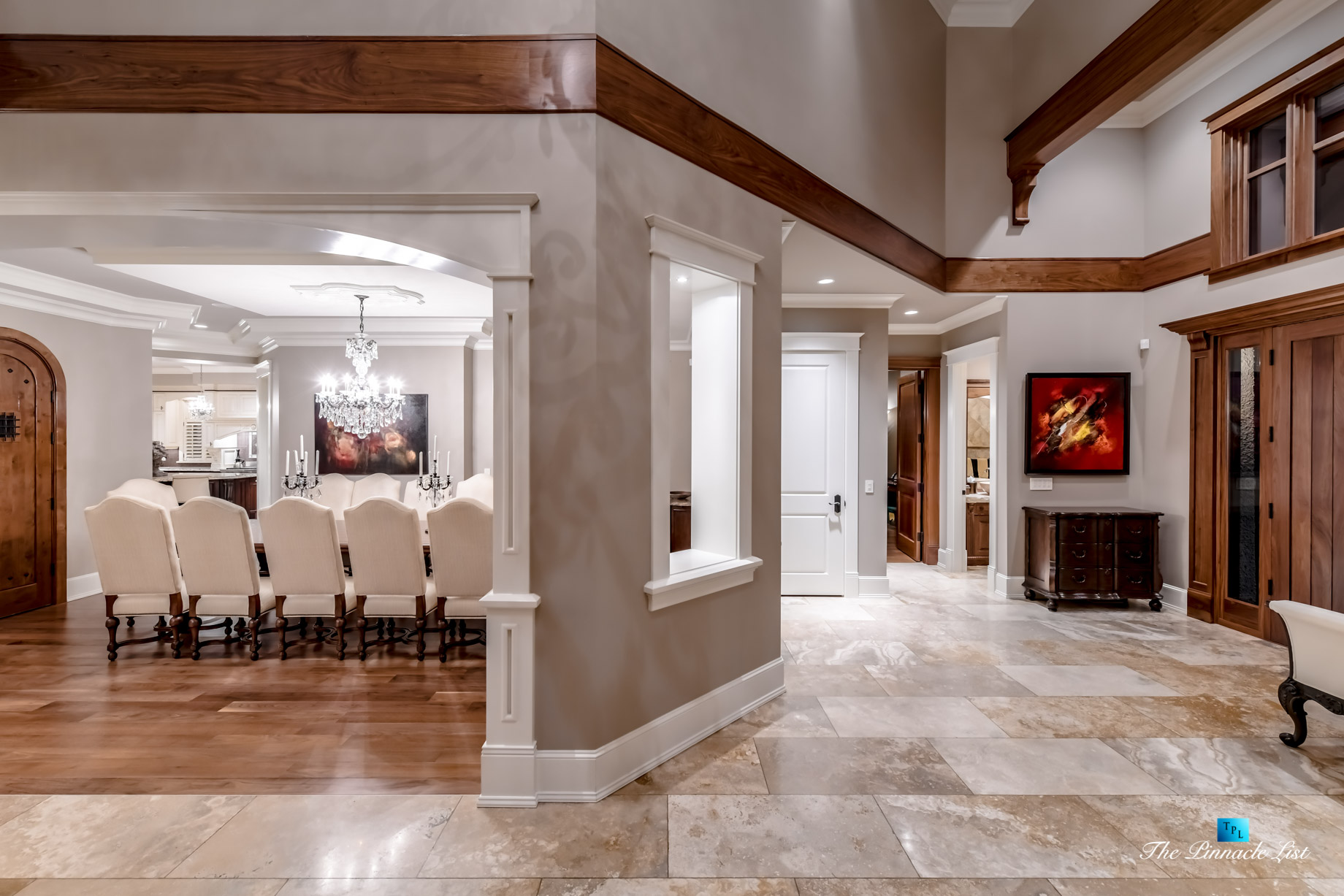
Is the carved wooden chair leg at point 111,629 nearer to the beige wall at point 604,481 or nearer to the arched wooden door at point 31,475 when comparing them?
the arched wooden door at point 31,475

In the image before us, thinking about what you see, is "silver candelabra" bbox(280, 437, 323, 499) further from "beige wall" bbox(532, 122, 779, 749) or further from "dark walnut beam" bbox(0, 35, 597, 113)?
"beige wall" bbox(532, 122, 779, 749)

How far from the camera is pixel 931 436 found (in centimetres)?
738

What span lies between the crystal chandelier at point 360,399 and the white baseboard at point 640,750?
4557 mm

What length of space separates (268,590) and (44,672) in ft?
4.18

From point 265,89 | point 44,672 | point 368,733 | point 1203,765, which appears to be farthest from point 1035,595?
point 44,672

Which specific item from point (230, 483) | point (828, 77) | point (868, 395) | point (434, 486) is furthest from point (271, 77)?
point (230, 483)

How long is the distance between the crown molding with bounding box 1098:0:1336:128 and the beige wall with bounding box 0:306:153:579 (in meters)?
8.90

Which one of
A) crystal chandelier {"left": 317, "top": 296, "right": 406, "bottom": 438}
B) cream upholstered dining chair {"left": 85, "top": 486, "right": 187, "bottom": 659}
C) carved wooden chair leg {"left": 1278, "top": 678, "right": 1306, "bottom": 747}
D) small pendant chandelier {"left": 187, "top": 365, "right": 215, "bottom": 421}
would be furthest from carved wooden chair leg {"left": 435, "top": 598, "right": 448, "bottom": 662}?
small pendant chandelier {"left": 187, "top": 365, "right": 215, "bottom": 421}

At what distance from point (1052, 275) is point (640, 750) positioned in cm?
550

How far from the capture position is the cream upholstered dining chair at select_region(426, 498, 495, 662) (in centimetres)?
392

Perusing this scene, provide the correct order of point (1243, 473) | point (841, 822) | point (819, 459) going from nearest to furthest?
point (841, 822)
point (1243, 473)
point (819, 459)

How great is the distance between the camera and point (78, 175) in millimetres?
2514

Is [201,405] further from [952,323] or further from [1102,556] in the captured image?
[1102,556]

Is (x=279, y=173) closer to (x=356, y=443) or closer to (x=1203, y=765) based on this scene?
(x=1203, y=765)
